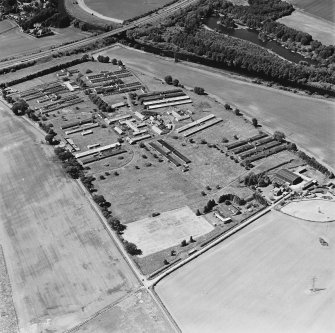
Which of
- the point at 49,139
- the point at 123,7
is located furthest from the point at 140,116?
the point at 123,7

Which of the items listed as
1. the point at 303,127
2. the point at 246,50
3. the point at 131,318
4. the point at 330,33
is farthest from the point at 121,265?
the point at 330,33

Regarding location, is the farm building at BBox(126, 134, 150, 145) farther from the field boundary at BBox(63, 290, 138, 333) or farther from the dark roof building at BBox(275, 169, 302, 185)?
the field boundary at BBox(63, 290, 138, 333)

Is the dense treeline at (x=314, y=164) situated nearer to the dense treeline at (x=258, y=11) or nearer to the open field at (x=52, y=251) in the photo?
the open field at (x=52, y=251)

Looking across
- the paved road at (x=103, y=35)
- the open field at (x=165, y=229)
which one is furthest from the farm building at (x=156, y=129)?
the paved road at (x=103, y=35)

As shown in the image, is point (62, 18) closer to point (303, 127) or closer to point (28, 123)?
point (28, 123)

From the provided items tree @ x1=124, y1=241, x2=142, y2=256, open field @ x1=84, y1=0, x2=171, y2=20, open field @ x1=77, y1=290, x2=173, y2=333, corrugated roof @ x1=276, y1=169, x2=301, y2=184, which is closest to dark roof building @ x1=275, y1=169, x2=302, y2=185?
corrugated roof @ x1=276, y1=169, x2=301, y2=184

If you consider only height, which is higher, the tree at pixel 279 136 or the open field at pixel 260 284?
the tree at pixel 279 136
